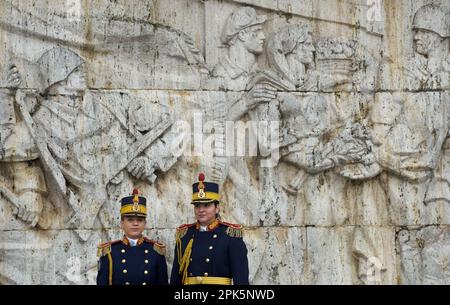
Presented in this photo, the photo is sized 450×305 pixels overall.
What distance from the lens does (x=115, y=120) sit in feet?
53.5

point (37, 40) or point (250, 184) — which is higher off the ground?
point (37, 40)

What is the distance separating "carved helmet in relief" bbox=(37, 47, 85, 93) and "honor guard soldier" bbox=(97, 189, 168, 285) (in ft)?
10.6

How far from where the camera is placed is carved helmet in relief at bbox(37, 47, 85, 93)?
53.1 feet

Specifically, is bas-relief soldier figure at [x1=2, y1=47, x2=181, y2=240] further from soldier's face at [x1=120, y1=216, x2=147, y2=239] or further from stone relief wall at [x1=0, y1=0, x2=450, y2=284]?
soldier's face at [x1=120, y1=216, x2=147, y2=239]

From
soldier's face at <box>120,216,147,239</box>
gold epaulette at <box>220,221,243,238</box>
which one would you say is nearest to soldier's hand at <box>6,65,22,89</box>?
soldier's face at <box>120,216,147,239</box>

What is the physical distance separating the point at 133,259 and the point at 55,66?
3694 mm

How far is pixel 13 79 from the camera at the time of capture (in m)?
16.1

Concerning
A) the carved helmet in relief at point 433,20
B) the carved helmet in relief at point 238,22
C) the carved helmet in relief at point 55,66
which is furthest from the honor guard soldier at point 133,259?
the carved helmet in relief at point 433,20

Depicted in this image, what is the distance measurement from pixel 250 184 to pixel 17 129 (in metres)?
2.59
